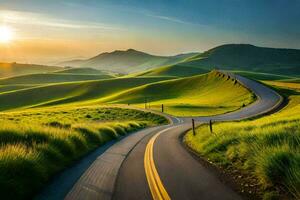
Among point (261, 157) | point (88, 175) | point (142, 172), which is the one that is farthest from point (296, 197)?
point (88, 175)

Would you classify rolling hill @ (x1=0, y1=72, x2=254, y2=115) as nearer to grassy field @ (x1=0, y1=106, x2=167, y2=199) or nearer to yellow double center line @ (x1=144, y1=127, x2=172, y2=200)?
grassy field @ (x1=0, y1=106, x2=167, y2=199)

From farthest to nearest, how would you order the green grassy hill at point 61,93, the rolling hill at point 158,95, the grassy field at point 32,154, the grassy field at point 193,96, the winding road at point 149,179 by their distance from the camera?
the green grassy hill at point 61,93
the rolling hill at point 158,95
the grassy field at point 193,96
the winding road at point 149,179
the grassy field at point 32,154

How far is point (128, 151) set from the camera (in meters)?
19.0

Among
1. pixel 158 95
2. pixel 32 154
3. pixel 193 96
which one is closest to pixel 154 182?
pixel 32 154

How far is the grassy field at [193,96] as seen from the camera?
240 ft

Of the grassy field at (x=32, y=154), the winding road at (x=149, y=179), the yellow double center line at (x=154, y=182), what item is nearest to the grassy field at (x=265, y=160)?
the winding road at (x=149, y=179)

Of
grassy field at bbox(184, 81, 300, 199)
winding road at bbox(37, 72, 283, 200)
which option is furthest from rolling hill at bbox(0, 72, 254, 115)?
grassy field at bbox(184, 81, 300, 199)

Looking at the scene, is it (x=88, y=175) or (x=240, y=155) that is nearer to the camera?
(x=88, y=175)

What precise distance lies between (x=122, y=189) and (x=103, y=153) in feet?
24.8

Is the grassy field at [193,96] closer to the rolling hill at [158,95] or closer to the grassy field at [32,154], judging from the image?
the rolling hill at [158,95]

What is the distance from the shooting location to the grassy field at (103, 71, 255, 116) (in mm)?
73188

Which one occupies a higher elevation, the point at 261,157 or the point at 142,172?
the point at 261,157

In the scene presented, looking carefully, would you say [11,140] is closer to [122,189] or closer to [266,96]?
[122,189]

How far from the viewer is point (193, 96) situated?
346 ft
